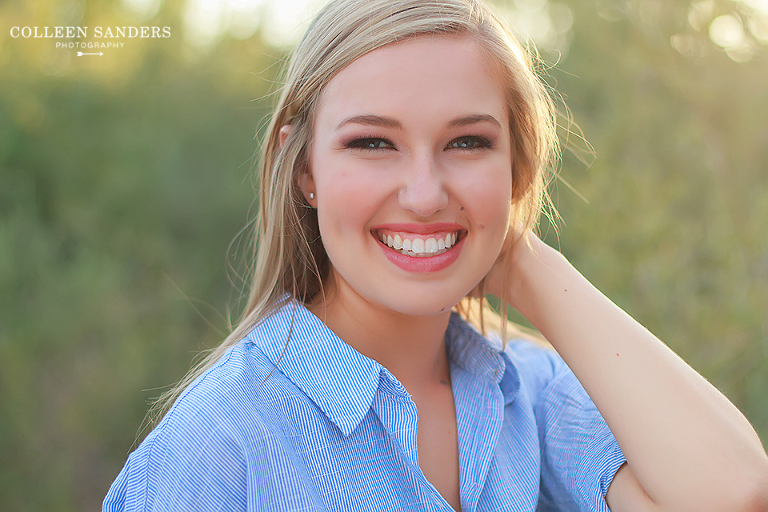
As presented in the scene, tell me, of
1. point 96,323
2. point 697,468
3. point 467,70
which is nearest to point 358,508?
point 697,468

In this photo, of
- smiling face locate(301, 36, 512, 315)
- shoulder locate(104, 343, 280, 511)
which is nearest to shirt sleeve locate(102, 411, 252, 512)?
shoulder locate(104, 343, 280, 511)

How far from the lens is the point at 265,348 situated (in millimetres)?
1423

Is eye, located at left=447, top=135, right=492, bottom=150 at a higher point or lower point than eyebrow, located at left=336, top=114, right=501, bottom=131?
lower

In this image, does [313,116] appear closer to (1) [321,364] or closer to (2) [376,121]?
(2) [376,121]

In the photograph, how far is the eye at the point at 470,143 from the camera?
4.76 ft

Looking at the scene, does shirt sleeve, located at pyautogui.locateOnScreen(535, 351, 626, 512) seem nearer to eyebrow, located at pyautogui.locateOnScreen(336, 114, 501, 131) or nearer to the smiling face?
the smiling face

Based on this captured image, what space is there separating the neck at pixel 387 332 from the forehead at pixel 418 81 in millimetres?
501

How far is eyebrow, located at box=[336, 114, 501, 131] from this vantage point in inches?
53.9

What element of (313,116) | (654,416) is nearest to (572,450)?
(654,416)

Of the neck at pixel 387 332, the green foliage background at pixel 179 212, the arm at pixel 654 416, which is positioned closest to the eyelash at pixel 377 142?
the neck at pixel 387 332

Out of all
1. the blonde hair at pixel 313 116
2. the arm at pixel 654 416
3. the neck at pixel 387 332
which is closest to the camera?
the arm at pixel 654 416

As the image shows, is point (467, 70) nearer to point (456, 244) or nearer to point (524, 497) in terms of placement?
point (456, 244)

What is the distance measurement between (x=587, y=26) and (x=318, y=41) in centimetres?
322

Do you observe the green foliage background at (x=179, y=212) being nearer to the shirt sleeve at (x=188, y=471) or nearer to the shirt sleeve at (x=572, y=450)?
the shirt sleeve at (x=572, y=450)
